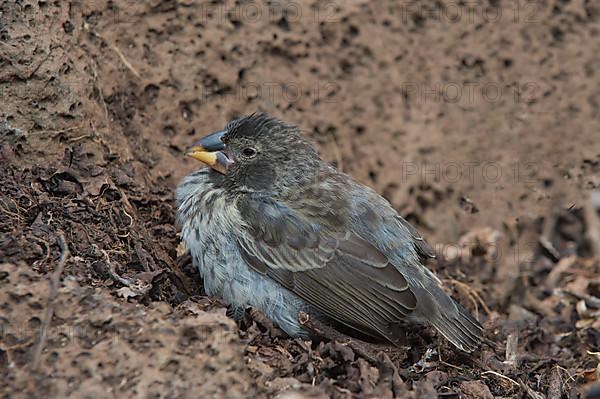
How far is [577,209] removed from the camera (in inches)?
269

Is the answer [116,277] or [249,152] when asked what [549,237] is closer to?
[249,152]

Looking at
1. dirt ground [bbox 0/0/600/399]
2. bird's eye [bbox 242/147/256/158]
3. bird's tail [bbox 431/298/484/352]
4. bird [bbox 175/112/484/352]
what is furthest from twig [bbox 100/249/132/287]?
bird's tail [bbox 431/298/484/352]

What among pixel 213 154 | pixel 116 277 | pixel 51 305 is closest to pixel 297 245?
pixel 213 154

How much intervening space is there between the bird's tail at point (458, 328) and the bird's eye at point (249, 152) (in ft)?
4.50

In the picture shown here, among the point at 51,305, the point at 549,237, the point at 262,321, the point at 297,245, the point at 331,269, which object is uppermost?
the point at 51,305

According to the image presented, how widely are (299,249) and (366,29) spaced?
2660 mm

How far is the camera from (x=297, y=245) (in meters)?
4.34

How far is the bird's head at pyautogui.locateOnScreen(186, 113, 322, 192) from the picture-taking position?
15.2 ft

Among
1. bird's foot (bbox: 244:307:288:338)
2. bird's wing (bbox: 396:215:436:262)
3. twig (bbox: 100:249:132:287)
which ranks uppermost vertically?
twig (bbox: 100:249:132:287)

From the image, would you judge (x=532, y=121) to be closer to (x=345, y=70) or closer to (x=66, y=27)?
(x=345, y=70)

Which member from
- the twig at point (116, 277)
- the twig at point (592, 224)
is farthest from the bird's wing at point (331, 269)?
the twig at point (592, 224)

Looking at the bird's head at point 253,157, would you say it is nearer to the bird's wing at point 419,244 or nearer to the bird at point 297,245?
the bird at point 297,245

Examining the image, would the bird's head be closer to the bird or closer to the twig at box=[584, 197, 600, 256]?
the bird

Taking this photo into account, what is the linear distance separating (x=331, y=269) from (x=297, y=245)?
0.73 feet
